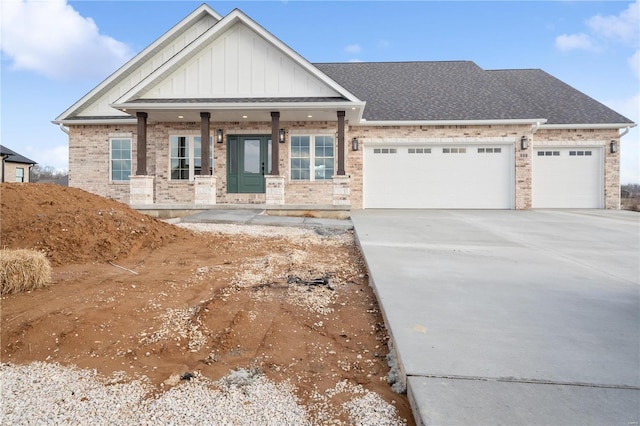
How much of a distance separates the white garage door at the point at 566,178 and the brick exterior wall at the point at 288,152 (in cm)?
38

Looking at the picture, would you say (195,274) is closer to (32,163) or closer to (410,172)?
(410,172)

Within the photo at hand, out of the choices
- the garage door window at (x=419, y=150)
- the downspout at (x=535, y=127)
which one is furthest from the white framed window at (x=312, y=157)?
the downspout at (x=535, y=127)

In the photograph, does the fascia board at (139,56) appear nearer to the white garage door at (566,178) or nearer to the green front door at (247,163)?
the green front door at (247,163)

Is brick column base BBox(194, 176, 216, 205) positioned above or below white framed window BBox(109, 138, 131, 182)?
below

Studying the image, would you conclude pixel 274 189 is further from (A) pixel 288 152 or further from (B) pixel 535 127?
(B) pixel 535 127

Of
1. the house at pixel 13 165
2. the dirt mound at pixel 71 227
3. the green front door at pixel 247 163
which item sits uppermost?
the house at pixel 13 165

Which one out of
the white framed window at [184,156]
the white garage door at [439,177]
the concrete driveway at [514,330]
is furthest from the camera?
the white garage door at [439,177]

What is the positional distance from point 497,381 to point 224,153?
12240 millimetres

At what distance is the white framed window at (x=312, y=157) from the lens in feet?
42.0

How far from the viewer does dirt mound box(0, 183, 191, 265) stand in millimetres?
4762

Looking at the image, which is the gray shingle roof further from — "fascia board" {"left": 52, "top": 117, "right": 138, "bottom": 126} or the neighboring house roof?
the neighboring house roof

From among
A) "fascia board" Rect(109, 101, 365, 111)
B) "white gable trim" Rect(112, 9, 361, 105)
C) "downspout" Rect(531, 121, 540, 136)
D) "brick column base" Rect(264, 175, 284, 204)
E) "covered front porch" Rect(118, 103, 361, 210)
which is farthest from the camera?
"covered front porch" Rect(118, 103, 361, 210)

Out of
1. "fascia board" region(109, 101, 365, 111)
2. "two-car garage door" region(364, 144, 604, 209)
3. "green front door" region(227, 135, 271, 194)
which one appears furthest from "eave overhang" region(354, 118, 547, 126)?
Answer: "green front door" region(227, 135, 271, 194)

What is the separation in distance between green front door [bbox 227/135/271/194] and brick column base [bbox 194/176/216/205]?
1.70 meters
